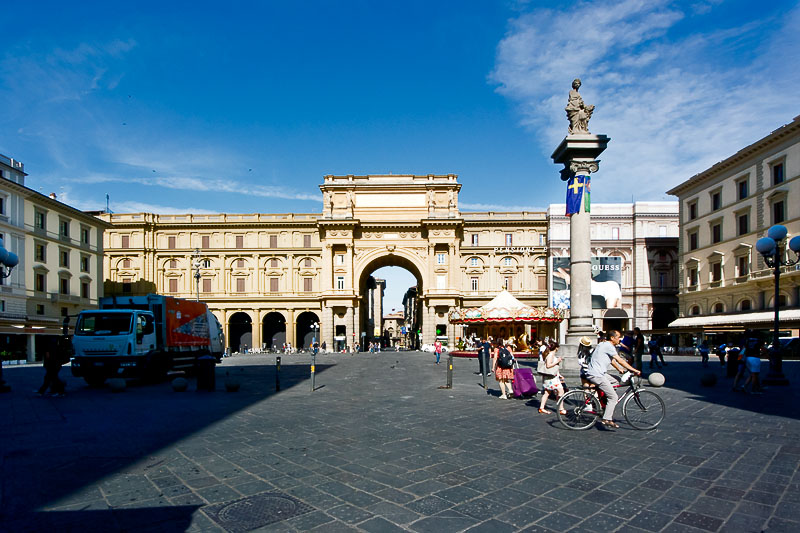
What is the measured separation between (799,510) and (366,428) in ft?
20.0

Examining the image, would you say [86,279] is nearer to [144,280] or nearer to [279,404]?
[144,280]

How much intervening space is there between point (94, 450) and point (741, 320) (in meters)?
40.3

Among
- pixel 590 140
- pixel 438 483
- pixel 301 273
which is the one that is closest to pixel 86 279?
pixel 301 273

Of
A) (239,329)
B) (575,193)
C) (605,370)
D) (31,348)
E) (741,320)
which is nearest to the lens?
(605,370)

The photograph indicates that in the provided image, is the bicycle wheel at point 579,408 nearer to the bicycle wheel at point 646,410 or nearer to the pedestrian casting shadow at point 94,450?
the bicycle wheel at point 646,410

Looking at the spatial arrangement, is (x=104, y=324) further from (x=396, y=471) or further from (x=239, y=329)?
(x=239, y=329)

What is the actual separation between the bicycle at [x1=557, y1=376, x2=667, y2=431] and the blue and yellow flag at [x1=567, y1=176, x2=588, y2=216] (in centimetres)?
875

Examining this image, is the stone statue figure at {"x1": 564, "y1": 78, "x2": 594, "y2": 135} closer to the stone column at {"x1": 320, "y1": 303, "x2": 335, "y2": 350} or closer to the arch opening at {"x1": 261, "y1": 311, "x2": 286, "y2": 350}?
the stone column at {"x1": 320, "y1": 303, "x2": 335, "y2": 350}

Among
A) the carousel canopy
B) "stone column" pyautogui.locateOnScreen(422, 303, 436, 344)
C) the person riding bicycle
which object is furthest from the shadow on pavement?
"stone column" pyautogui.locateOnScreen(422, 303, 436, 344)

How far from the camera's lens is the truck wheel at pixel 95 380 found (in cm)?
1692

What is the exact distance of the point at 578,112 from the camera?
1698cm

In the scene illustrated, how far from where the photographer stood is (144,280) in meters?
57.0

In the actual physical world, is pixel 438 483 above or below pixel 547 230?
below

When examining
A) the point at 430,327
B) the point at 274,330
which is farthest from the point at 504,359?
the point at 274,330
